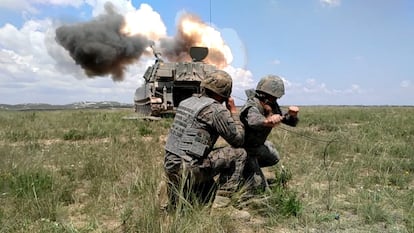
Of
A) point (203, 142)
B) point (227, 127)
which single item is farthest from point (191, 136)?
point (227, 127)

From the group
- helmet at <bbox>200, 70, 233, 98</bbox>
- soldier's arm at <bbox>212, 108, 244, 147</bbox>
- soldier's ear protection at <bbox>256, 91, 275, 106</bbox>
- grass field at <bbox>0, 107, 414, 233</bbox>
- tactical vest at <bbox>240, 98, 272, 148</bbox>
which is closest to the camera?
grass field at <bbox>0, 107, 414, 233</bbox>

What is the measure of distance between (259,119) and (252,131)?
443 millimetres

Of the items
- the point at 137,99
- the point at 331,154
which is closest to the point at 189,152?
the point at 331,154

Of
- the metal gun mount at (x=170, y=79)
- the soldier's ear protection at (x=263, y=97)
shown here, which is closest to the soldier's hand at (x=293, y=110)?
the soldier's ear protection at (x=263, y=97)

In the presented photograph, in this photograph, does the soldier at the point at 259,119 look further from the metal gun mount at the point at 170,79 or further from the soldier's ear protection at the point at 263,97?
the metal gun mount at the point at 170,79

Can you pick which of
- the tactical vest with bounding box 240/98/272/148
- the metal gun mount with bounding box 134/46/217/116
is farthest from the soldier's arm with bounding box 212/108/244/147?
the metal gun mount with bounding box 134/46/217/116

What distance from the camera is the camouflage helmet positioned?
506cm

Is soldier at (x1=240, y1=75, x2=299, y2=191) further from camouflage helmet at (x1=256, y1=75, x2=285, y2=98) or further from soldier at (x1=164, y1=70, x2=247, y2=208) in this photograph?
soldier at (x1=164, y1=70, x2=247, y2=208)

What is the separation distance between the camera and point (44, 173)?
218 inches

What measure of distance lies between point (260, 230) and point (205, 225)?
2.47ft

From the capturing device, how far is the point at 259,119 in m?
4.73

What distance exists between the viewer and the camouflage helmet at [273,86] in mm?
5059

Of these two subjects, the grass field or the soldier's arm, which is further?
the soldier's arm

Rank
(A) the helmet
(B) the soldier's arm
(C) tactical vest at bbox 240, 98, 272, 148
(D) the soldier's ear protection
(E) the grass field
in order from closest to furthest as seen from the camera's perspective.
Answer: (E) the grass field, (B) the soldier's arm, (A) the helmet, (C) tactical vest at bbox 240, 98, 272, 148, (D) the soldier's ear protection
